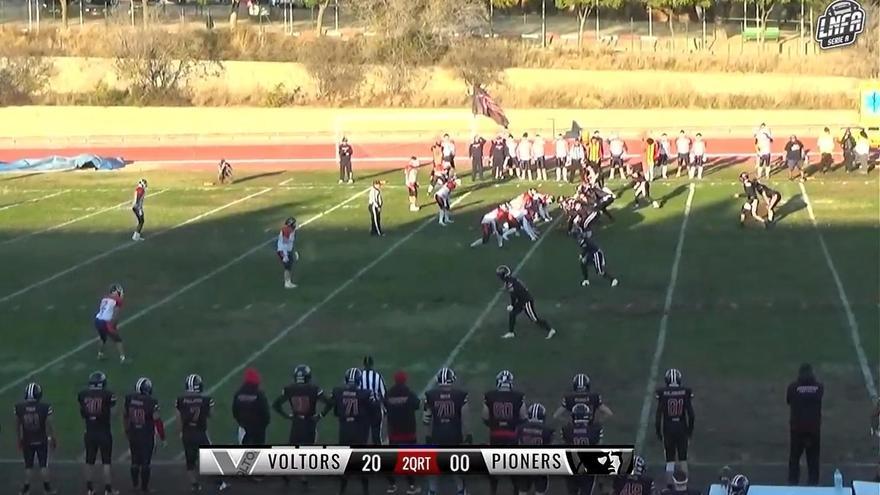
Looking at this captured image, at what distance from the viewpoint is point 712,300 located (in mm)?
22703

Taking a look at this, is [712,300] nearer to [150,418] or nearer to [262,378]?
[262,378]

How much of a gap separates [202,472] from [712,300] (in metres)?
12.0

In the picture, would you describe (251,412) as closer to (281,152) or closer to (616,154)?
(616,154)

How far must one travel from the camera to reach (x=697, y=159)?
37.2m

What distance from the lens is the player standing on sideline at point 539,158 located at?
125ft

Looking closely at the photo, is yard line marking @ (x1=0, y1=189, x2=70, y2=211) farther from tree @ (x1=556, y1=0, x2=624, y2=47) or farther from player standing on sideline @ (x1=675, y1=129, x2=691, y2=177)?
tree @ (x1=556, y1=0, x2=624, y2=47)

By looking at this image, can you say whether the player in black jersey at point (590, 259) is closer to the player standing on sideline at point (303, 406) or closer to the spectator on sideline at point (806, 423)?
the spectator on sideline at point (806, 423)

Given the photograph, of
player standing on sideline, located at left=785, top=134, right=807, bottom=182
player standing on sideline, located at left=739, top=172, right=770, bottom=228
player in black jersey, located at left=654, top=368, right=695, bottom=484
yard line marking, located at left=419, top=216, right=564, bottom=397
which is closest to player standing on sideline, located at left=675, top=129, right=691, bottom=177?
player standing on sideline, located at left=785, top=134, right=807, bottom=182

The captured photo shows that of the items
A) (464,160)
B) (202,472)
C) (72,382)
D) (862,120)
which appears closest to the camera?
(202,472)

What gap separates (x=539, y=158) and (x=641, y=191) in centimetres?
536

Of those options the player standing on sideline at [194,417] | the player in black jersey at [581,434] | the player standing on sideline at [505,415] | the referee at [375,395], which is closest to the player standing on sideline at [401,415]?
the referee at [375,395]

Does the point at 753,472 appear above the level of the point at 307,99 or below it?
below

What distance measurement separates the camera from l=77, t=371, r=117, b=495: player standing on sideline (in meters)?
14.2

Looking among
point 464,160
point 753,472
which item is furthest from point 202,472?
point 464,160
